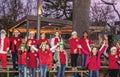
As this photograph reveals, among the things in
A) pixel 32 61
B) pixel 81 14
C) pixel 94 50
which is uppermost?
pixel 81 14

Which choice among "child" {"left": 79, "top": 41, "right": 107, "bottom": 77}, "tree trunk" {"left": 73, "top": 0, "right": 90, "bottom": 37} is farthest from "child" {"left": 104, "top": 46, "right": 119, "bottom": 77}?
"tree trunk" {"left": 73, "top": 0, "right": 90, "bottom": 37}

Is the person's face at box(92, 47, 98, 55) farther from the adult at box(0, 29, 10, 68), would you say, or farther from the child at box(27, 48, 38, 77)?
the adult at box(0, 29, 10, 68)

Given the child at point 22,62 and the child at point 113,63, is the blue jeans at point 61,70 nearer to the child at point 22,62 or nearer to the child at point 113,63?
the child at point 22,62

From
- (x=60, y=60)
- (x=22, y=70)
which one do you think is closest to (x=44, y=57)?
(x=60, y=60)

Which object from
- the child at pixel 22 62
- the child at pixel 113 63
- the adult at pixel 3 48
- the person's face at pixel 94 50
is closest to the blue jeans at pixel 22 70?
the child at pixel 22 62

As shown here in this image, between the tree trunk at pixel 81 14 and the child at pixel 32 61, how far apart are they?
11.4ft

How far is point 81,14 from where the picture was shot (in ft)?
59.1

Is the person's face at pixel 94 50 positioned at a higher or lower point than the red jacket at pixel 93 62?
higher

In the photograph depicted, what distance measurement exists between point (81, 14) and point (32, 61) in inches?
164

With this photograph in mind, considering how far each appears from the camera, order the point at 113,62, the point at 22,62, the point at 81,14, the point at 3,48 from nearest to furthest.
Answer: the point at 113,62, the point at 22,62, the point at 3,48, the point at 81,14

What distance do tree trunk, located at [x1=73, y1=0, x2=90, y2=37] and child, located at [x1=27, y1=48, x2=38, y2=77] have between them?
3.46 m

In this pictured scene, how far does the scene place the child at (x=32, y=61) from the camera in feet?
49.4

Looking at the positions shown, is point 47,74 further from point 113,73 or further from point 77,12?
point 77,12

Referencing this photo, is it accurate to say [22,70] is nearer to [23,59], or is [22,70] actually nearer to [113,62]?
→ [23,59]
